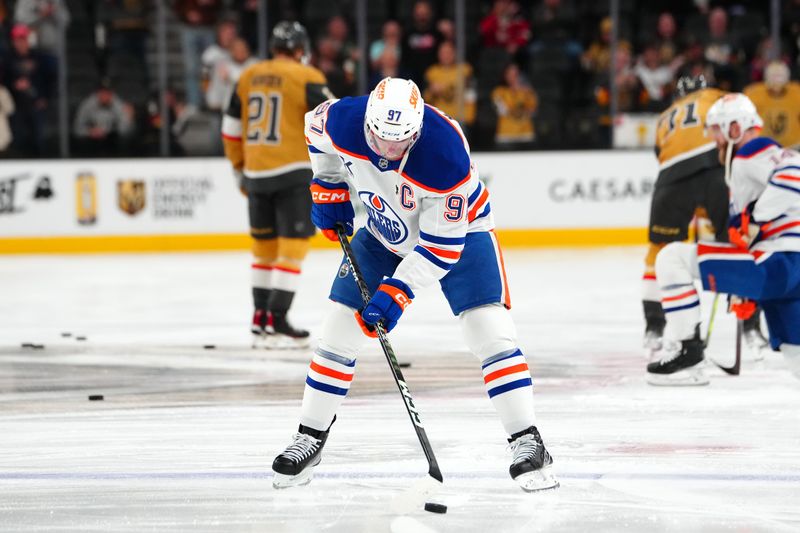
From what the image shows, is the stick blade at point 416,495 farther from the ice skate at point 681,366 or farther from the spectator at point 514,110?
the spectator at point 514,110

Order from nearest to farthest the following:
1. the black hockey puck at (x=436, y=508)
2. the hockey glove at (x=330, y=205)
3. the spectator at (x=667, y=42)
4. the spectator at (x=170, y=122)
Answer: the black hockey puck at (x=436, y=508), the hockey glove at (x=330, y=205), the spectator at (x=170, y=122), the spectator at (x=667, y=42)

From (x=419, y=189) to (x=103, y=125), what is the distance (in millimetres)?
7376

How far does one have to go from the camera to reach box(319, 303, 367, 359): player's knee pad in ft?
11.2

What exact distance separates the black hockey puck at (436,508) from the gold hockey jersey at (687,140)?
8.36 feet

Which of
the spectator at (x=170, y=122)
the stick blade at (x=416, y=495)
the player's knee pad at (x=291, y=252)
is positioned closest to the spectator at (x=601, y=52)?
the spectator at (x=170, y=122)

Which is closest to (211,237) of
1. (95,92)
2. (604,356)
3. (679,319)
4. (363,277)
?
(95,92)

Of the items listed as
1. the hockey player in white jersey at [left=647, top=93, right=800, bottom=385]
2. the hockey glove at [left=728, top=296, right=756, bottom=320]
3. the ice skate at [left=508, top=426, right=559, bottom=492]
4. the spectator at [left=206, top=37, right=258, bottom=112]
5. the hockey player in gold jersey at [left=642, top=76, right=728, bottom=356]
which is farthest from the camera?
the spectator at [left=206, top=37, right=258, bottom=112]

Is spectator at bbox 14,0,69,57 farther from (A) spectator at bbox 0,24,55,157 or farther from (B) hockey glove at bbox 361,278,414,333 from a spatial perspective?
(B) hockey glove at bbox 361,278,414,333

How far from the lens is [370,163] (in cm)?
336

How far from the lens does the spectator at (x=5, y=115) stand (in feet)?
32.7

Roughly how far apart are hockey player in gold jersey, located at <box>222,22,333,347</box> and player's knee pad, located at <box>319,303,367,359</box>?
94.1 inches

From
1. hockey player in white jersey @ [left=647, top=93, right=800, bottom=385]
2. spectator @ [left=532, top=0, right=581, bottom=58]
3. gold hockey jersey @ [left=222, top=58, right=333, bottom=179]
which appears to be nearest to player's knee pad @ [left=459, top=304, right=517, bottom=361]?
hockey player in white jersey @ [left=647, top=93, right=800, bottom=385]

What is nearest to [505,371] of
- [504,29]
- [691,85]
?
[691,85]

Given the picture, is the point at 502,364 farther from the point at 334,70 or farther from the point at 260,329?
the point at 334,70
